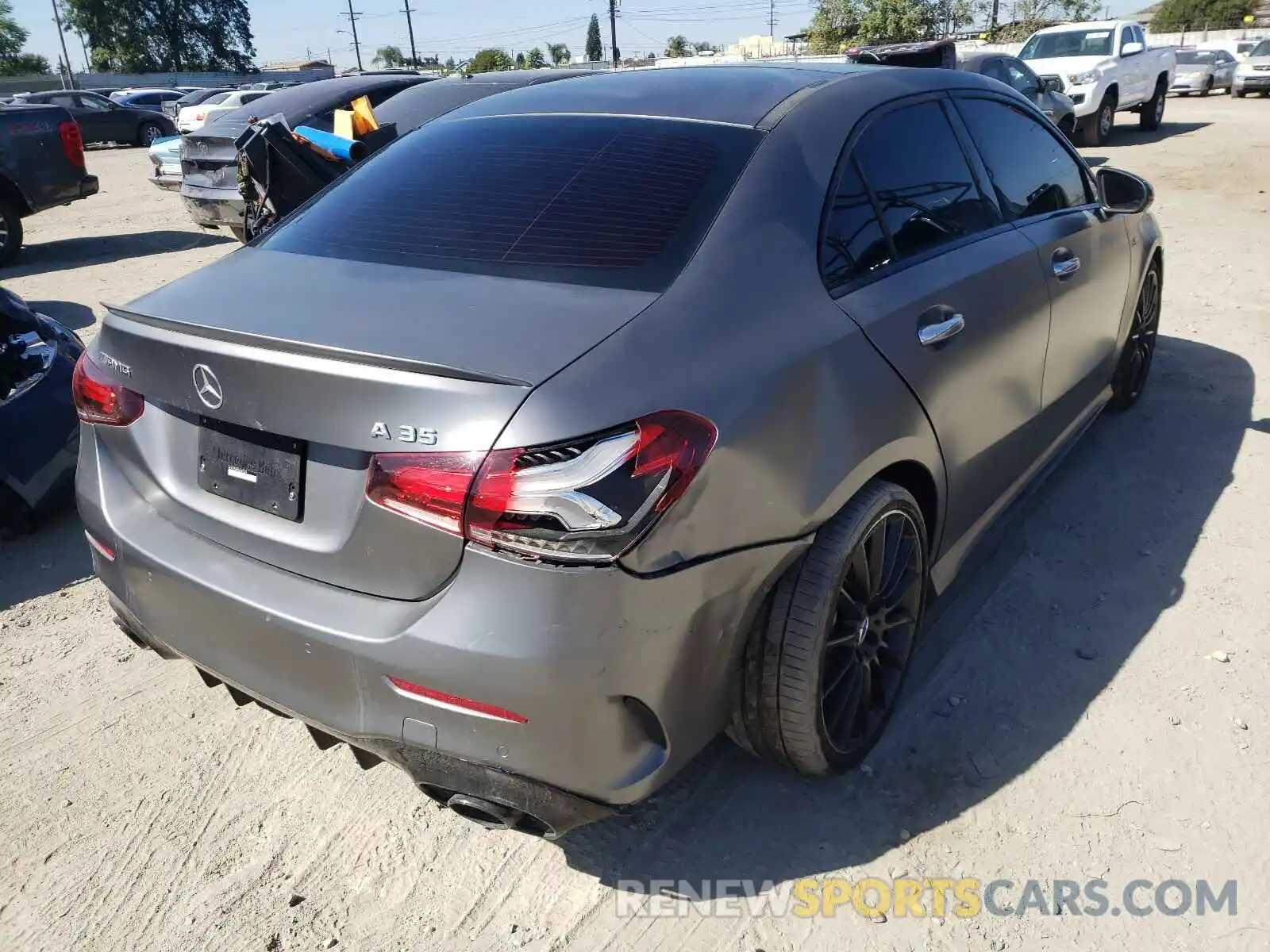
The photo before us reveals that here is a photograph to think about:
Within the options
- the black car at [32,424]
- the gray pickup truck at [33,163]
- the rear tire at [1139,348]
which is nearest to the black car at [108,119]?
the gray pickup truck at [33,163]

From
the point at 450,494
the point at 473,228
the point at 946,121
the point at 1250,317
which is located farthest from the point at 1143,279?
the point at 450,494

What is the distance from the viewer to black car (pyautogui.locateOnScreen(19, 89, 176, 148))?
1057 inches

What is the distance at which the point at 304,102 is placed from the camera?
364 inches

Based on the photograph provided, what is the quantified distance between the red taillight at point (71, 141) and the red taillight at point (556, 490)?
10.9m

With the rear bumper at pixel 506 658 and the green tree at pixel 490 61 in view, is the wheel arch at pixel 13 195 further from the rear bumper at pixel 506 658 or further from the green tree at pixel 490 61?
the green tree at pixel 490 61

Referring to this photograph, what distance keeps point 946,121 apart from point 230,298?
2157 mm

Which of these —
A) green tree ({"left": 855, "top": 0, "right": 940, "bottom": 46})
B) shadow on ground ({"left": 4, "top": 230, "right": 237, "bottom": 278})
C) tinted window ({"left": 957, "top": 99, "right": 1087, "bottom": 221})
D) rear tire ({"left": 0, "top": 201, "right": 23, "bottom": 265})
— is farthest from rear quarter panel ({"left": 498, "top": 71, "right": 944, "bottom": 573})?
green tree ({"left": 855, "top": 0, "right": 940, "bottom": 46})

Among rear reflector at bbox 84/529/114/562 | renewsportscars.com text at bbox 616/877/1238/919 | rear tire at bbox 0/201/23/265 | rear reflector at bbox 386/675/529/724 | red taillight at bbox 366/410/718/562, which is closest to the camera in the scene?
red taillight at bbox 366/410/718/562

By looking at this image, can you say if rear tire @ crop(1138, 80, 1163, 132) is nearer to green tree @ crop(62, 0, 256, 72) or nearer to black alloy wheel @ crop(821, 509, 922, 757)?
black alloy wheel @ crop(821, 509, 922, 757)

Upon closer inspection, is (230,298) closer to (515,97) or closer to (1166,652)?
(515,97)

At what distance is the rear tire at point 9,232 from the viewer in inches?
404

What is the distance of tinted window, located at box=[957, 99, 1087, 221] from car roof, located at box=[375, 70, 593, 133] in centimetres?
486

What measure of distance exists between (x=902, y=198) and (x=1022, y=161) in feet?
3.39

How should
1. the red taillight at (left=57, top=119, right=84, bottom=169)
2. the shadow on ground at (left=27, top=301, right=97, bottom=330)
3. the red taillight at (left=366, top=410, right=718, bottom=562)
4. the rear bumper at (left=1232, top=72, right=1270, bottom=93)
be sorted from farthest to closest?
1. the rear bumper at (left=1232, top=72, right=1270, bottom=93)
2. the red taillight at (left=57, top=119, right=84, bottom=169)
3. the shadow on ground at (left=27, top=301, right=97, bottom=330)
4. the red taillight at (left=366, top=410, right=718, bottom=562)
